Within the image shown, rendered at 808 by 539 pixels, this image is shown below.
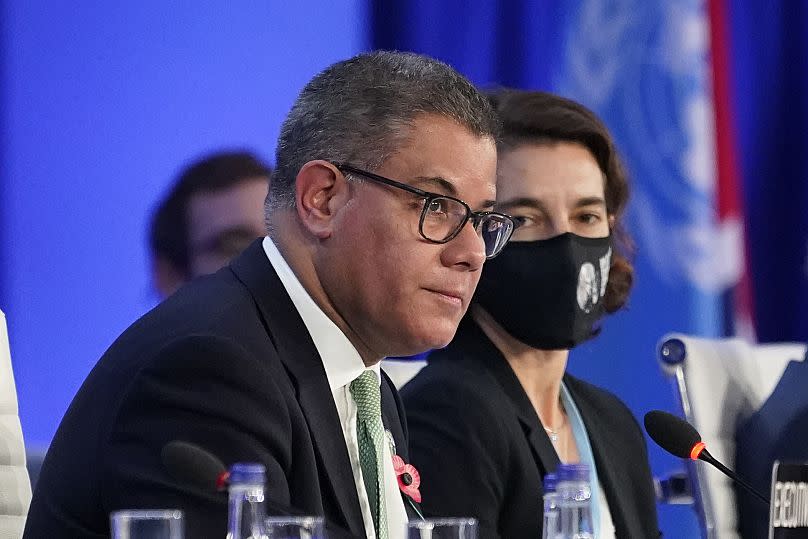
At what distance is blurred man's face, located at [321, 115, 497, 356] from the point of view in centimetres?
197

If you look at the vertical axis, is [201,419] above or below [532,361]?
below

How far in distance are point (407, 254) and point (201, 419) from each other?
0.41 meters

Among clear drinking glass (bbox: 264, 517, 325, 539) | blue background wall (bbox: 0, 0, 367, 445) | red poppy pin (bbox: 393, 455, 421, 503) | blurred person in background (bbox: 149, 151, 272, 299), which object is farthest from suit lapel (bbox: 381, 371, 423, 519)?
blue background wall (bbox: 0, 0, 367, 445)

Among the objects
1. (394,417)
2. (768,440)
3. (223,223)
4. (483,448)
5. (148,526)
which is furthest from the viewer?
(223,223)

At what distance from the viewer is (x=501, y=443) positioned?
255cm

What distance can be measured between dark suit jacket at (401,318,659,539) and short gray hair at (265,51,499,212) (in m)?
0.65

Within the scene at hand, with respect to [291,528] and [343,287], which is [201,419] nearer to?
[343,287]

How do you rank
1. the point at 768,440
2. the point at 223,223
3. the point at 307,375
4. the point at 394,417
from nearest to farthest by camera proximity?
the point at 307,375 → the point at 394,417 → the point at 768,440 → the point at 223,223

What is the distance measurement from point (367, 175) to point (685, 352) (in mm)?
1210

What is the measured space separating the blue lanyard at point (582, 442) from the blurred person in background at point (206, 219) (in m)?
1.20

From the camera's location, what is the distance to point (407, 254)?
1962mm

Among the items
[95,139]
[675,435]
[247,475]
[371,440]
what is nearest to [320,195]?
[371,440]

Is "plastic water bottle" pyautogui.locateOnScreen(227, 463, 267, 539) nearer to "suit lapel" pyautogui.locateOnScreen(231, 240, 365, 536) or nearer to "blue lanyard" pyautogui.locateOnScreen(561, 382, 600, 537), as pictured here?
"suit lapel" pyautogui.locateOnScreen(231, 240, 365, 536)

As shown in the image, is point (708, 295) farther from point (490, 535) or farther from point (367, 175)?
point (367, 175)
